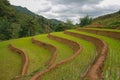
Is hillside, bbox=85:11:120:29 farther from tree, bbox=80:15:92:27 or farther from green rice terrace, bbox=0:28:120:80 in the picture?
tree, bbox=80:15:92:27

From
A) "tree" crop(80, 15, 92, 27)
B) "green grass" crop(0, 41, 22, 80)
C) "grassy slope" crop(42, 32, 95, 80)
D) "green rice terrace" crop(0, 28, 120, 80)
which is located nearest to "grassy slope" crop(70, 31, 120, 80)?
"green rice terrace" crop(0, 28, 120, 80)

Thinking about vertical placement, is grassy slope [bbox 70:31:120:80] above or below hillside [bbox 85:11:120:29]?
below

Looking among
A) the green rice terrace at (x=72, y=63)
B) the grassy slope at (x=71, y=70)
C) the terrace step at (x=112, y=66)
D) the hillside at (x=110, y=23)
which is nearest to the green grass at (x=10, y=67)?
the green rice terrace at (x=72, y=63)

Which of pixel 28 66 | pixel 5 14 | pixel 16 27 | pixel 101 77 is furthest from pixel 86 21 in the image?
pixel 101 77

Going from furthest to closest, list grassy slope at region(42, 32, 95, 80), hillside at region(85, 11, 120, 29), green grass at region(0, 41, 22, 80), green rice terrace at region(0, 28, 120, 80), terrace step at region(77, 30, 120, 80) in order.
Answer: hillside at region(85, 11, 120, 29) → green grass at region(0, 41, 22, 80) → grassy slope at region(42, 32, 95, 80) → green rice terrace at region(0, 28, 120, 80) → terrace step at region(77, 30, 120, 80)

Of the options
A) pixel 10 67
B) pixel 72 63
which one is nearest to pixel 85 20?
pixel 10 67

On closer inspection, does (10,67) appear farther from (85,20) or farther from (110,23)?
(85,20)

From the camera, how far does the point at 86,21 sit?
75688mm

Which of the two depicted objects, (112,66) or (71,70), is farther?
(71,70)

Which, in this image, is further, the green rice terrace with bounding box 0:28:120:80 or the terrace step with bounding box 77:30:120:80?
the green rice terrace with bounding box 0:28:120:80

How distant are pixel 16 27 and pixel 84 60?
64.3m

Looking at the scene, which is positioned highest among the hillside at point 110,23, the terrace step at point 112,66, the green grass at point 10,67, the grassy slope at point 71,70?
the hillside at point 110,23

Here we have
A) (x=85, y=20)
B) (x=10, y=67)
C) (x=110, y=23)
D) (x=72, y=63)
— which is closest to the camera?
(x=72, y=63)

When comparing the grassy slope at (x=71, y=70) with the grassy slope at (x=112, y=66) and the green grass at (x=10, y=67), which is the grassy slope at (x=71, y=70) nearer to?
the grassy slope at (x=112, y=66)
